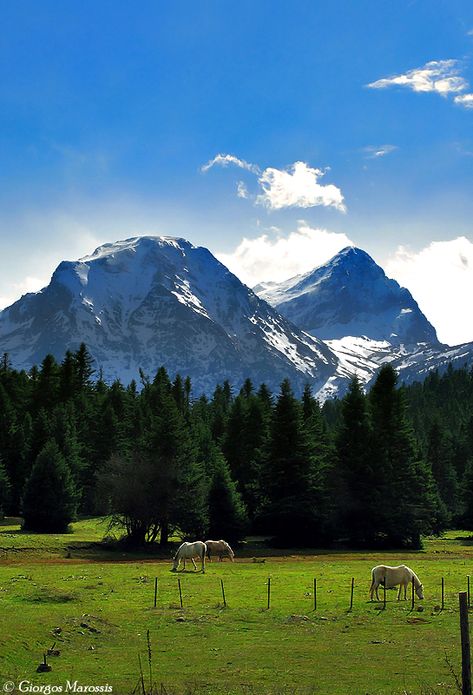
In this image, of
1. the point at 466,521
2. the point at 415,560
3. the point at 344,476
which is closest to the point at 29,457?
the point at 344,476

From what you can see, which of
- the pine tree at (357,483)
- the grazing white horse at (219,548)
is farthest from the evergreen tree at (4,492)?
the pine tree at (357,483)

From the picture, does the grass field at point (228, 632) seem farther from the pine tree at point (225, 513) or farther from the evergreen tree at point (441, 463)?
the evergreen tree at point (441, 463)

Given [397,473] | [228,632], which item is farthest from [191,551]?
[397,473]

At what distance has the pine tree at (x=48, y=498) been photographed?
229ft

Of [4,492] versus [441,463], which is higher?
[441,463]

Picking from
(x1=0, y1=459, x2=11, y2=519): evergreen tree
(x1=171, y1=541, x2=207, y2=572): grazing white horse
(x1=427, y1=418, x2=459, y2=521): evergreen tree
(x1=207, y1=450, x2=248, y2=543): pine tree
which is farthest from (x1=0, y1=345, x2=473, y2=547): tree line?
(x1=427, y1=418, x2=459, y2=521): evergreen tree

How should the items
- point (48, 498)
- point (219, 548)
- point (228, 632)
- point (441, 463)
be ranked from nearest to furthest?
point (228, 632) < point (219, 548) < point (48, 498) < point (441, 463)

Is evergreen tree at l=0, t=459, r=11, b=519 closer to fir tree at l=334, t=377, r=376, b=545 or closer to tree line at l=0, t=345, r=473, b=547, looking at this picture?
tree line at l=0, t=345, r=473, b=547

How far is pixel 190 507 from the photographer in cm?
6419

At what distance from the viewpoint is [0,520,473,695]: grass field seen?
1947cm

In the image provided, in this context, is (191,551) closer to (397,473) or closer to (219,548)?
(219,548)

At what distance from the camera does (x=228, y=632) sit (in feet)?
84.9

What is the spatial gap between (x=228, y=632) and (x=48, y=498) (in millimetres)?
48064

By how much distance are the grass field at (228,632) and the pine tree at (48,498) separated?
83.3 feet
